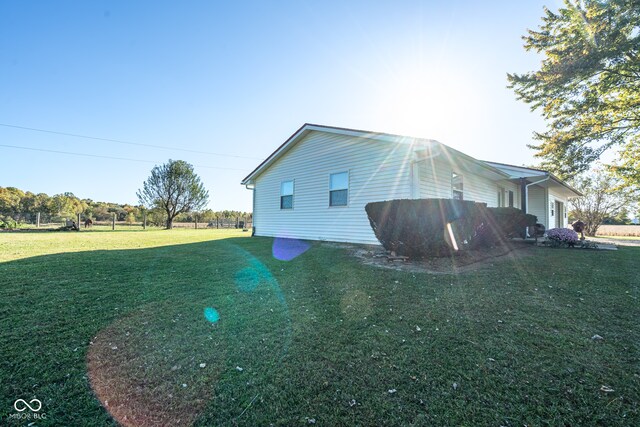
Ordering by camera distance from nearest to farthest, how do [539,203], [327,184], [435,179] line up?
[435,179]
[327,184]
[539,203]

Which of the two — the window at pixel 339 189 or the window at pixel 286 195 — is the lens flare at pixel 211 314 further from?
the window at pixel 286 195

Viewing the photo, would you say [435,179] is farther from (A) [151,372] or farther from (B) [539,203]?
(B) [539,203]

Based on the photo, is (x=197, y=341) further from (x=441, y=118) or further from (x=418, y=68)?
(x=441, y=118)

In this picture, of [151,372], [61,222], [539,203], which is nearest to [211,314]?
[151,372]

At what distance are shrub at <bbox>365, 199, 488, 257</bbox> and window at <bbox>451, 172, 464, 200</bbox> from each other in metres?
3.55

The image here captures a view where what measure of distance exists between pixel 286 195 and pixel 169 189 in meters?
22.6

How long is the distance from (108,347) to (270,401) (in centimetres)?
161

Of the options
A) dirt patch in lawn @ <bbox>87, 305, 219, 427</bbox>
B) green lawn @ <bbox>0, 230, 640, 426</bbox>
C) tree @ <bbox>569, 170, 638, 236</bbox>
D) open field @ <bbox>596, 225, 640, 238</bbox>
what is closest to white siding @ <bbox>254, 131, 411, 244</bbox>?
green lawn @ <bbox>0, 230, 640, 426</bbox>

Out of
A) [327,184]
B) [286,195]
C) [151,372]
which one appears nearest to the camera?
[151,372]

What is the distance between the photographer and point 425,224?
18.7 ft

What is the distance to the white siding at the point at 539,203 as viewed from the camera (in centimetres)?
1653

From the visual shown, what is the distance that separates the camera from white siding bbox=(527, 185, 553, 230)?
54.2 ft

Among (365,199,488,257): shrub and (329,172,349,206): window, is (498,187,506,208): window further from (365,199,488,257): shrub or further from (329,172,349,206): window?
(329,172,349,206): window

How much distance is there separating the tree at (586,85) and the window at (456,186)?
535cm
